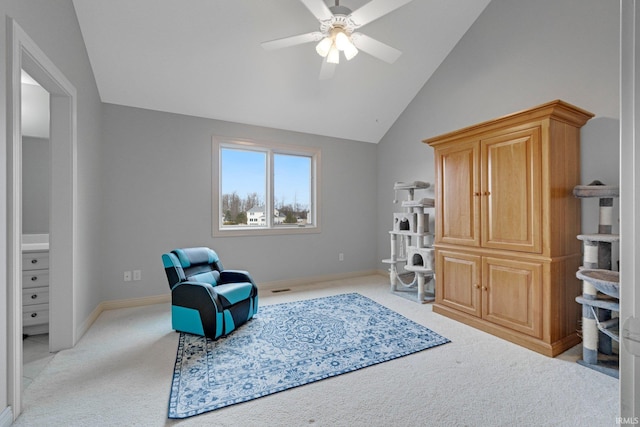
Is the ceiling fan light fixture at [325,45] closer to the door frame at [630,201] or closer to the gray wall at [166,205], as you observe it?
the gray wall at [166,205]

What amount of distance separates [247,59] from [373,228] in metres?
3.20

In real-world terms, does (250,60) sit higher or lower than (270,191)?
higher

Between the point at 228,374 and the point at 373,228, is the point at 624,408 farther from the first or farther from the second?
the point at 373,228

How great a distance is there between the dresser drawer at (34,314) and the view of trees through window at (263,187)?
1.97 metres

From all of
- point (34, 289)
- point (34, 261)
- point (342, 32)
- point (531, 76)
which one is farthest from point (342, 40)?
point (34, 289)

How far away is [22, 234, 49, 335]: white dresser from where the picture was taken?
262 cm

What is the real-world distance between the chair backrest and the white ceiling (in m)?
1.84

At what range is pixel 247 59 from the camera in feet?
10.8

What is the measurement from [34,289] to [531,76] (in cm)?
512

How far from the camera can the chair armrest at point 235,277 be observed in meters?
3.07

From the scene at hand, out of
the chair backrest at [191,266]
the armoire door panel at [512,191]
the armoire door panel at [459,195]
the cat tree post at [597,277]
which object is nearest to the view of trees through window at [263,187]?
the chair backrest at [191,266]

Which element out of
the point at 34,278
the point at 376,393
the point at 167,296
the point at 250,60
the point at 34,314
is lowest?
the point at 376,393

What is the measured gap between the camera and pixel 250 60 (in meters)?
3.31

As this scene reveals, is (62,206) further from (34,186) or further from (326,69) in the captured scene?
(326,69)
